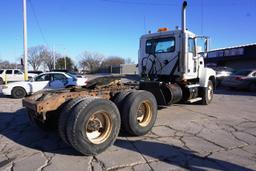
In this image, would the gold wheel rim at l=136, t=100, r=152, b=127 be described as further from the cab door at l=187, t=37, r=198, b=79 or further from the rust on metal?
the cab door at l=187, t=37, r=198, b=79

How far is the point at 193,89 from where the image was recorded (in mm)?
10797

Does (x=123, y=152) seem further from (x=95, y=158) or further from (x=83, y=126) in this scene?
(x=83, y=126)

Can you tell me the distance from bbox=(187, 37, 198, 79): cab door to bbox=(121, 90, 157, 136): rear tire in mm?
3429

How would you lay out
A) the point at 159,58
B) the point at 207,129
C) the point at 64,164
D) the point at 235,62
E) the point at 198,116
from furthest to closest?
the point at 235,62, the point at 159,58, the point at 198,116, the point at 207,129, the point at 64,164

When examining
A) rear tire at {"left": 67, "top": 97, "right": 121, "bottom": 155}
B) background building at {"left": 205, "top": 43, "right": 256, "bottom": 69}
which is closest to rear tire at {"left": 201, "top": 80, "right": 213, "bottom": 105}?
rear tire at {"left": 67, "top": 97, "right": 121, "bottom": 155}

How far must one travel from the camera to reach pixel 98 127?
5.82 meters

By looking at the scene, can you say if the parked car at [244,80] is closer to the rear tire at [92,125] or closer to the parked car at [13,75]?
the rear tire at [92,125]

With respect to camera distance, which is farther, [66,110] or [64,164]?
[66,110]

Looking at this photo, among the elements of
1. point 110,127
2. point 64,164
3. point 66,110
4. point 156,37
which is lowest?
point 64,164

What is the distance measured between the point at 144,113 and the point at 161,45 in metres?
3.95

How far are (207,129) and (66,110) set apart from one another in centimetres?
398

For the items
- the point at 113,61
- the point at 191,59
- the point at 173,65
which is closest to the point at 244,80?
the point at 191,59

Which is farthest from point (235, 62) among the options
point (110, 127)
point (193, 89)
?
point (110, 127)

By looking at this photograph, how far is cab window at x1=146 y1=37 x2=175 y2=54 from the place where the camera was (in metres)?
10.2
